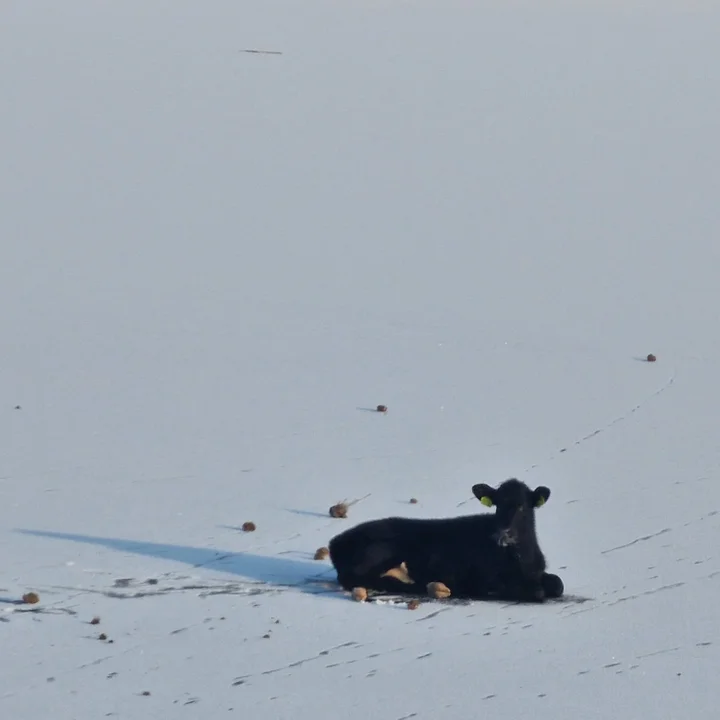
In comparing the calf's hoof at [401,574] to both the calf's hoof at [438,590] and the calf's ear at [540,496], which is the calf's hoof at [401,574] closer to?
the calf's hoof at [438,590]

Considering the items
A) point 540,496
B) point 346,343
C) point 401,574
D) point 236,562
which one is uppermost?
point 346,343

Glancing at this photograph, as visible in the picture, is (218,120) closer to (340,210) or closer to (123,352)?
(340,210)

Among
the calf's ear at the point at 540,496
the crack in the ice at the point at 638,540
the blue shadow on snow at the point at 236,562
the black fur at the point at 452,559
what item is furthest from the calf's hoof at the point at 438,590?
the crack in the ice at the point at 638,540

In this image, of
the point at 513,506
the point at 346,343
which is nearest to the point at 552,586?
the point at 513,506

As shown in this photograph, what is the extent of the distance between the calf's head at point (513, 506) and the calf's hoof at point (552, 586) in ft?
0.70

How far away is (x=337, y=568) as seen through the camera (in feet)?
22.4

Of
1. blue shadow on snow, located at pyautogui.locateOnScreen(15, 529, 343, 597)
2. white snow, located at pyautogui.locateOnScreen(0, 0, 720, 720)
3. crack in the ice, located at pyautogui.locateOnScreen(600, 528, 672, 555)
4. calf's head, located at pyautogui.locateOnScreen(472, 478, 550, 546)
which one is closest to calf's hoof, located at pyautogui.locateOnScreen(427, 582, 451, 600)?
white snow, located at pyautogui.locateOnScreen(0, 0, 720, 720)

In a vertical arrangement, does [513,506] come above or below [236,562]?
below

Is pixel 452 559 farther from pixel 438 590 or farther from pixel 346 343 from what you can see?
pixel 346 343

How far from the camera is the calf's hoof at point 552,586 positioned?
6824 millimetres

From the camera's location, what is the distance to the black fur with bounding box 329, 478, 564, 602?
266 inches

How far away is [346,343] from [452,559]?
4.94 meters

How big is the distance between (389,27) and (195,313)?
9892 millimetres

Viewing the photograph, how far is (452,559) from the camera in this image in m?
6.79
